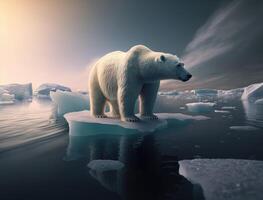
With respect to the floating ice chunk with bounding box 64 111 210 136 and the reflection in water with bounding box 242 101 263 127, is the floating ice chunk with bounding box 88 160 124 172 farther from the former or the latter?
the reflection in water with bounding box 242 101 263 127

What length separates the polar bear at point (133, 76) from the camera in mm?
4426

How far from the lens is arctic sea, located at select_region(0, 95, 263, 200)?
1.98 meters

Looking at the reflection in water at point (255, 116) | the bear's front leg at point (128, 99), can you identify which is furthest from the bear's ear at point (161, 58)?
the reflection in water at point (255, 116)

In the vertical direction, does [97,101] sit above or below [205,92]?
below

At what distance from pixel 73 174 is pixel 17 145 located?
1.94m

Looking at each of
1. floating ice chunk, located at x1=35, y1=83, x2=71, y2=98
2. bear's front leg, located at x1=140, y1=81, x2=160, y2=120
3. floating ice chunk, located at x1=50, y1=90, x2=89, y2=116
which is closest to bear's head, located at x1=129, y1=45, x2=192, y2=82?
bear's front leg, located at x1=140, y1=81, x2=160, y2=120

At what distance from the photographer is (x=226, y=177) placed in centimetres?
211

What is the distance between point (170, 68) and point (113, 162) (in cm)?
240

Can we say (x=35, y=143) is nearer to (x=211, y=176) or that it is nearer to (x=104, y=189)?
(x=104, y=189)

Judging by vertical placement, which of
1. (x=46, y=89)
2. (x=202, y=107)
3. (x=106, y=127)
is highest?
(x=46, y=89)

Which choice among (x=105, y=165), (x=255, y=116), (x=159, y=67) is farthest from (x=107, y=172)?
(x=255, y=116)

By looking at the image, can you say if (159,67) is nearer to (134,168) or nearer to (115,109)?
(115,109)

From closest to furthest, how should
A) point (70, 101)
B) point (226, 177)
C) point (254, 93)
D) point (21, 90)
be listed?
point (226, 177) < point (70, 101) < point (254, 93) < point (21, 90)

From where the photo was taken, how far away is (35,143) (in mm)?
3936
